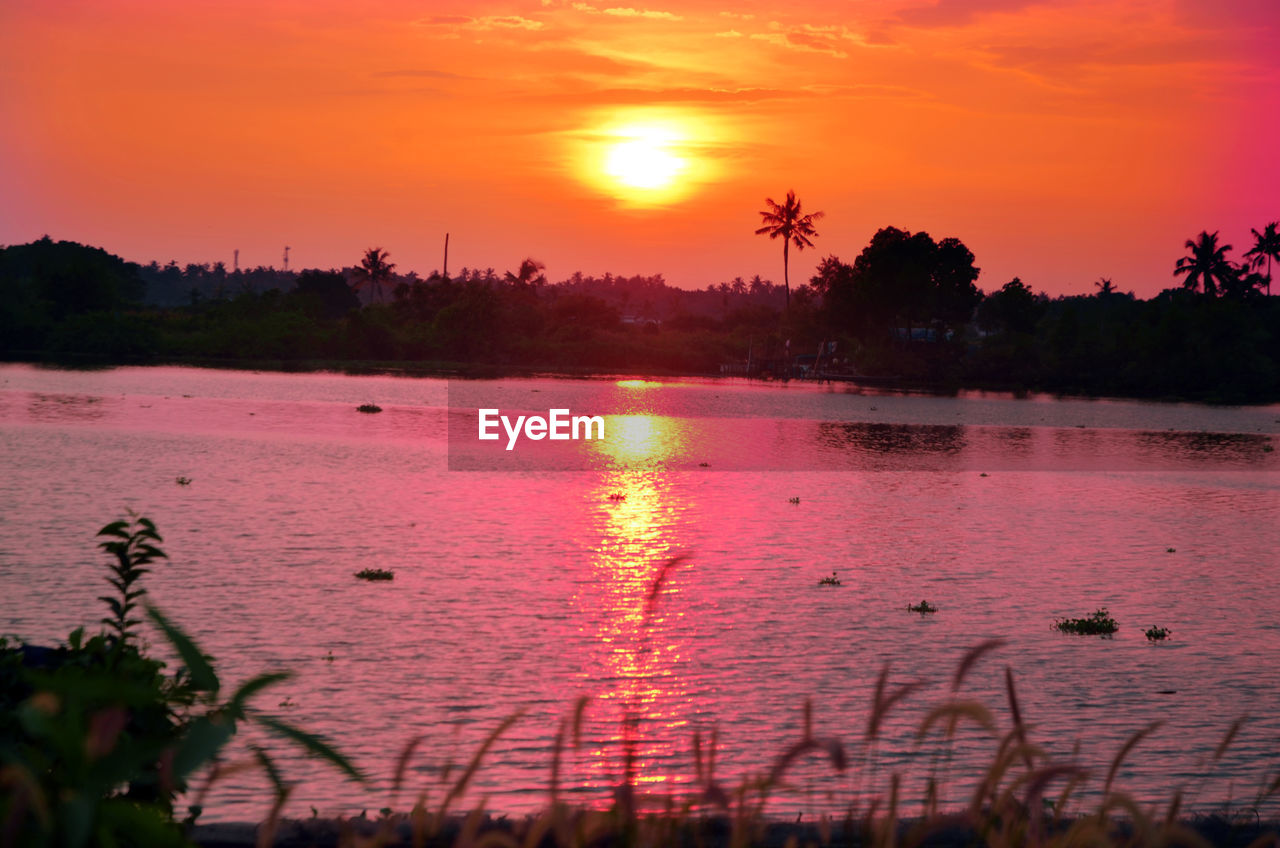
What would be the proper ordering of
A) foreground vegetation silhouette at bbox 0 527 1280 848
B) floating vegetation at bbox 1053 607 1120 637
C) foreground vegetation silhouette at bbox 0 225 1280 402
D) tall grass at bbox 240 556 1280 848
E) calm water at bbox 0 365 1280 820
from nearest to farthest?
foreground vegetation silhouette at bbox 0 527 1280 848, tall grass at bbox 240 556 1280 848, calm water at bbox 0 365 1280 820, floating vegetation at bbox 1053 607 1120 637, foreground vegetation silhouette at bbox 0 225 1280 402

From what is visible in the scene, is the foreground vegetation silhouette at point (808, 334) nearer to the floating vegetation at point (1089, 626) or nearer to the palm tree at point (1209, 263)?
the palm tree at point (1209, 263)

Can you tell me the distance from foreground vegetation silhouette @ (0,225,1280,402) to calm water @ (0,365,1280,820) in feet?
270

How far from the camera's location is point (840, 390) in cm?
11369

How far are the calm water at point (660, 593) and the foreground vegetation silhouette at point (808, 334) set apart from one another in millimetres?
82405

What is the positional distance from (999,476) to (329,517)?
23.8 m

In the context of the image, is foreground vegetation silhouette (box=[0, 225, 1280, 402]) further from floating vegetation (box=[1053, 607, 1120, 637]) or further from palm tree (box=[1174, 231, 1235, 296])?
floating vegetation (box=[1053, 607, 1120, 637])

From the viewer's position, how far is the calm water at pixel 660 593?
11.2 meters

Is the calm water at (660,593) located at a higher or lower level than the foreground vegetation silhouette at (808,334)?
lower

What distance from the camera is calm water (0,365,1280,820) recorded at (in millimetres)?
11227

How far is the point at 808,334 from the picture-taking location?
520 ft

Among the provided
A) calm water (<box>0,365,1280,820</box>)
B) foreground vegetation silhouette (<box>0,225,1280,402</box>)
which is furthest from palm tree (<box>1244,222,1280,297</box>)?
calm water (<box>0,365,1280,820</box>)

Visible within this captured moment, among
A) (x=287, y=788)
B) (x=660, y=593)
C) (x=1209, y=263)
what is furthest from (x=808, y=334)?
(x=287, y=788)

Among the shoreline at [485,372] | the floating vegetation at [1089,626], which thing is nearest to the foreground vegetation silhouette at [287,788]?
the floating vegetation at [1089,626]

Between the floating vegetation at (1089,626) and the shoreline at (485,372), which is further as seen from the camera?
the shoreline at (485,372)
